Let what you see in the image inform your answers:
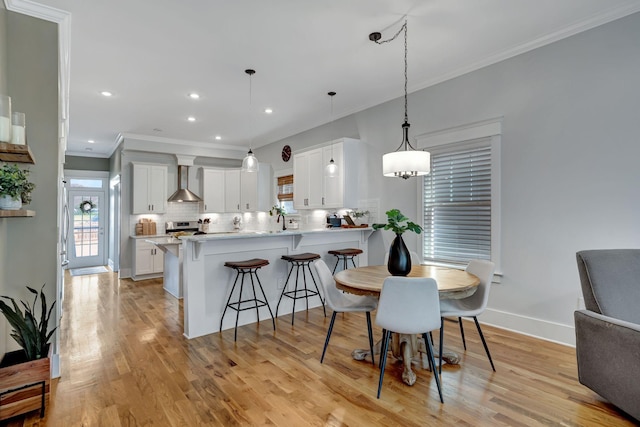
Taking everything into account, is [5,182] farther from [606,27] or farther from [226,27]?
[606,27]

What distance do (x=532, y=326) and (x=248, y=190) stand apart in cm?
617

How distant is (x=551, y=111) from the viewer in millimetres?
3230

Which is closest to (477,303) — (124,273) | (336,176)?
(336,176)

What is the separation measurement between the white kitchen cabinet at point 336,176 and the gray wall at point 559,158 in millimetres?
1609

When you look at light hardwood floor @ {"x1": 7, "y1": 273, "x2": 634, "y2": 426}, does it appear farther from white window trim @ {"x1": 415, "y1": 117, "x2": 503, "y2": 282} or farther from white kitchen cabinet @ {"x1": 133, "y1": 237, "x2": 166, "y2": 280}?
white kitchen cabinet @ {"x1": 133, "y1": 237, "x2": 166, "y2": 280}

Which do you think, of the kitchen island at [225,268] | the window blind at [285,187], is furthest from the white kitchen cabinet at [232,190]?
the kitchen island at [225,268]

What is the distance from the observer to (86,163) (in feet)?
27.9

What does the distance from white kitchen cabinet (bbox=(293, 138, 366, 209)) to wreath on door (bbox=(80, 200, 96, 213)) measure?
19.6 feet

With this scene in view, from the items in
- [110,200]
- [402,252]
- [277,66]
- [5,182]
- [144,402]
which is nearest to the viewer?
[5,182]

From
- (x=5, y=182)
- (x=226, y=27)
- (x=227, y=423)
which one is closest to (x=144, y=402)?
(x=227, y=423)

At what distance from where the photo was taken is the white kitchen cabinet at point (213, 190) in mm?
7656

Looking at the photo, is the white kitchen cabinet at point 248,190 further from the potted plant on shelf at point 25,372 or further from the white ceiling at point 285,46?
the potted plant on shelf at point 25,372

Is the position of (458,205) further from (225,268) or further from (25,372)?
(25,372)

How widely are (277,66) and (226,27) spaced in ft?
2.91
